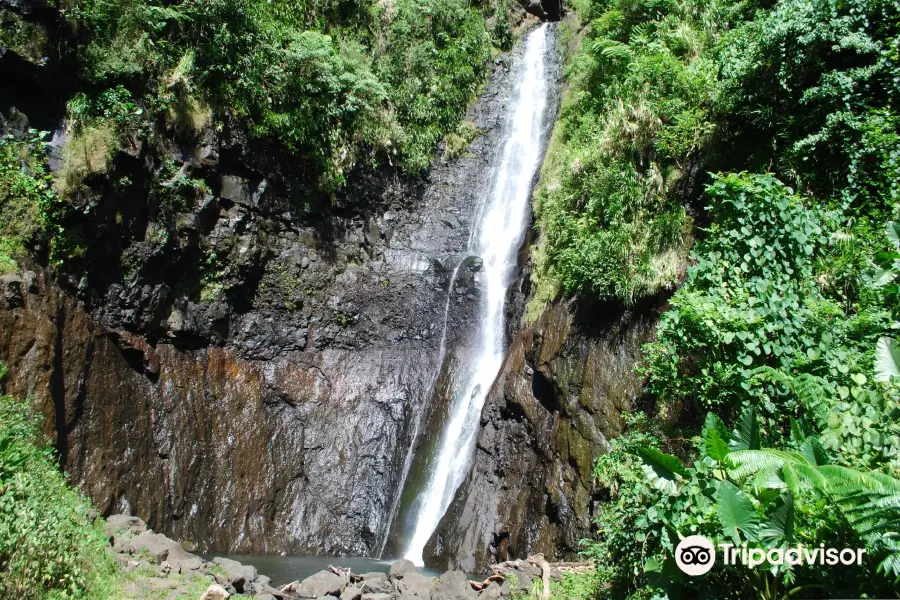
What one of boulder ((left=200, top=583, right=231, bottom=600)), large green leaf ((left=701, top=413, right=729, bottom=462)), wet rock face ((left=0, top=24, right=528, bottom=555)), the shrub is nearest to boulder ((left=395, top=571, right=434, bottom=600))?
boulder ((left=200, top=583, right=231, bottom=600))

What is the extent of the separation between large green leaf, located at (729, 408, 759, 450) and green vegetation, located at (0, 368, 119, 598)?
6402 mm

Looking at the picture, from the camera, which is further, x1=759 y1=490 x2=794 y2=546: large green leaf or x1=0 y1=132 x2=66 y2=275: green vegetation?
x1=0 y1=132 x2=66 y2=275: green vegetation

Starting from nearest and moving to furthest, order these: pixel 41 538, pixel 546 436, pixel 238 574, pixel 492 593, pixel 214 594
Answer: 1. pixel 41 538
2. pixel 214 594
3. pixel 492 593
4. pixel 238 574
5. pixel 546 436

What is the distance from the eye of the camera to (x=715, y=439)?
4.55 meters

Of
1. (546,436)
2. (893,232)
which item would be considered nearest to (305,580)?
(546,436)

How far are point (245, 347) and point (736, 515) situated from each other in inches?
458

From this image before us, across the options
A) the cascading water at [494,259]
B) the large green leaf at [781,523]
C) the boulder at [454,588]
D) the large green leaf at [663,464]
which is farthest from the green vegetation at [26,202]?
the large green leaf at [781,523]

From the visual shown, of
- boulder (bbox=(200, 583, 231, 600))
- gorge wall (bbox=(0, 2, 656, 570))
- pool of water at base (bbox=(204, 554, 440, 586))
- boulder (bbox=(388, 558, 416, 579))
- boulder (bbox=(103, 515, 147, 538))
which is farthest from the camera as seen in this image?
pool of water at base (bbox=(204, 554, 440, 586))

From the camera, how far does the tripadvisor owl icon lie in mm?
4375

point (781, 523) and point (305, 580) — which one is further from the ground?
point (781, 523)

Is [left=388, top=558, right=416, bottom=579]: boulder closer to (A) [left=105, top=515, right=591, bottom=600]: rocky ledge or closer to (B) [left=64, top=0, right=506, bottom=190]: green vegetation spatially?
(A) [left=105, top=515, right=591, bottom=600]: rocky ledge

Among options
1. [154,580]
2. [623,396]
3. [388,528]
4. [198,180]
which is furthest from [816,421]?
[198,180]

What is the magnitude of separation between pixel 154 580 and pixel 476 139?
1487 cm

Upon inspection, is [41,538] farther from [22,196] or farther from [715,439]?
[22,196]
